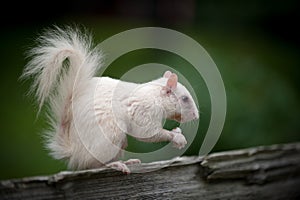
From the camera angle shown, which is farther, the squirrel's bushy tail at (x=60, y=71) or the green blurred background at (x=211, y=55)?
the green blurred background at (x=211, y=55)

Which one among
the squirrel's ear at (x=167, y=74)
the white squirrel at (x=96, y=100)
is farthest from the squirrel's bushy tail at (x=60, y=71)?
the squirrel's ear at (x=167, y=74)

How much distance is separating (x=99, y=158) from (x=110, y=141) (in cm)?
4

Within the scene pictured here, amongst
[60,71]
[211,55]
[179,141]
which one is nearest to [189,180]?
[179,141]

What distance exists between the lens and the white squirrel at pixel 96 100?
2.97 feet

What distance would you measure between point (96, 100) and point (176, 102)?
0.12 meters

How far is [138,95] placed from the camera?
3.03 feet

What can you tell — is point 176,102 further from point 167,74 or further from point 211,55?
point 211,55

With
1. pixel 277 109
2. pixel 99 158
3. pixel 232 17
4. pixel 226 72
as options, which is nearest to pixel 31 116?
pixel 226 72

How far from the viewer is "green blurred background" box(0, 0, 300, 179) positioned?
200 centimetres

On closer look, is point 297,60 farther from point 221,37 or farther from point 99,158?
point 99,158

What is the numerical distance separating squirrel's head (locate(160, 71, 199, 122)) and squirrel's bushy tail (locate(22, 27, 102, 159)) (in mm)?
105

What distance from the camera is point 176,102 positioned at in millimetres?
933

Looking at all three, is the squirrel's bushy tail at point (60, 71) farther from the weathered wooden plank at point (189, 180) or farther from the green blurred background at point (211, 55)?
the green blurred background at point (211, 55)

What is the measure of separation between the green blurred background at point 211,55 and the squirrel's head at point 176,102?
0.10 meters
